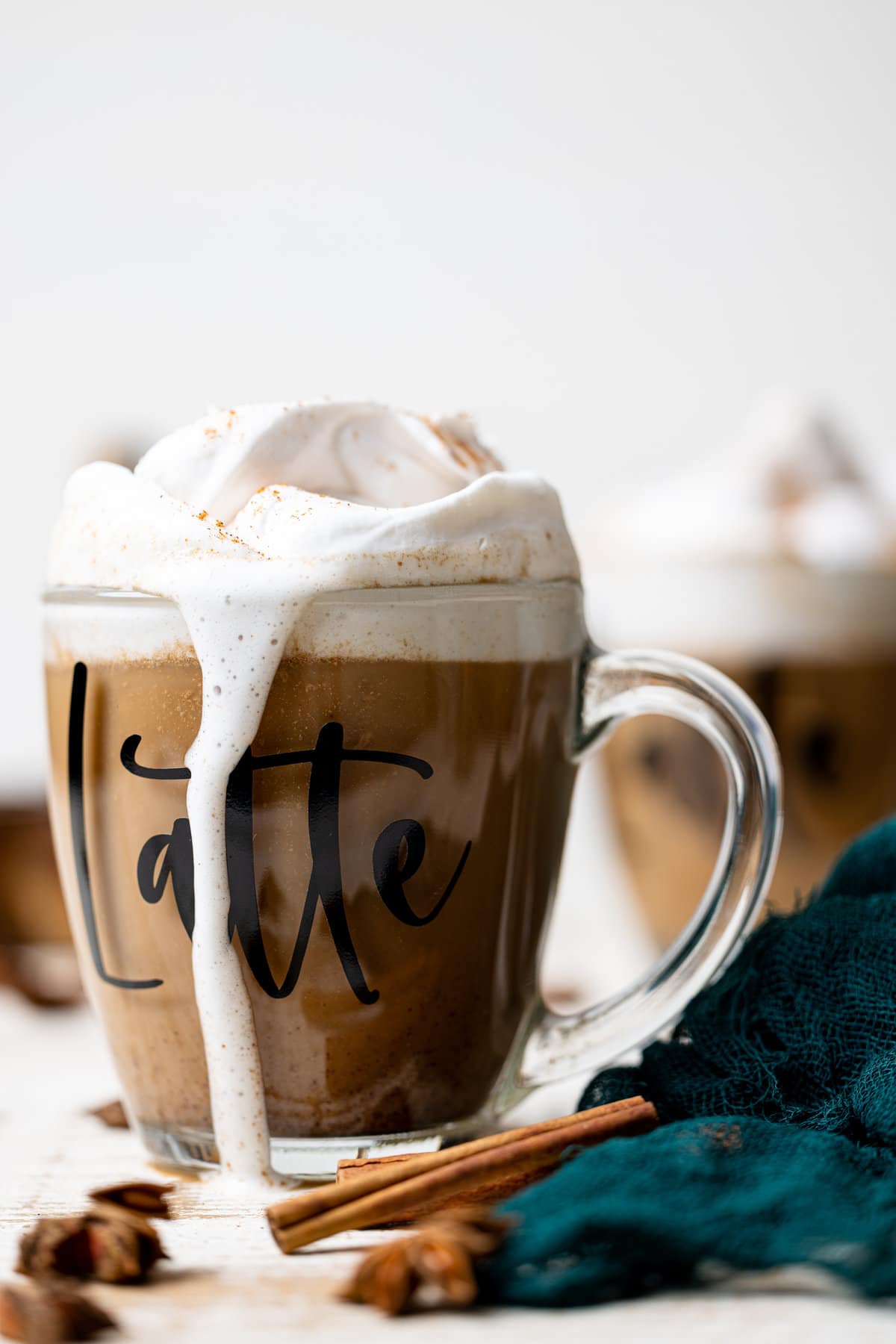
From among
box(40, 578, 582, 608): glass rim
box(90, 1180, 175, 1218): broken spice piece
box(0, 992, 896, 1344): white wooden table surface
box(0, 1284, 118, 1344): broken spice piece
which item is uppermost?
box(40, 578, 582, 608): glass rim

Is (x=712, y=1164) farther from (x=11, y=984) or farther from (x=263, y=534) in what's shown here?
(x=11, y=984)

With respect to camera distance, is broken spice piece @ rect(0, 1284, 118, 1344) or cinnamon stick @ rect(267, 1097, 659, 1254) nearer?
broken spice piece @ rect(0, 1284, 118, 1344)

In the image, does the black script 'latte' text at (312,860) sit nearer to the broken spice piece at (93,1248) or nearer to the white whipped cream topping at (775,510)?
the broken spice piece at (93,1248)

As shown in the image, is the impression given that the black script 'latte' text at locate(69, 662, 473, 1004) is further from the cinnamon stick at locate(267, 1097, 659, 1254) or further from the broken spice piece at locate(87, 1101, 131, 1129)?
the broken spice piece at locate(87, 1101, 131, 1129)

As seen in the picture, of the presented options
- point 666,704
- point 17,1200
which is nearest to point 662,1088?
point 666,704

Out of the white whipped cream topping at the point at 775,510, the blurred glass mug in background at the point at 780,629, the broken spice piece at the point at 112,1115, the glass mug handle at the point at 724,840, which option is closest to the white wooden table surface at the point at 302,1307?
the broken spice piece at the point at 112,1115

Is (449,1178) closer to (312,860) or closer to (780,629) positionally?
(312,860)

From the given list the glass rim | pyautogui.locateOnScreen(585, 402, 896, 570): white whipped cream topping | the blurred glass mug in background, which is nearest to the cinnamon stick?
the glass rim
